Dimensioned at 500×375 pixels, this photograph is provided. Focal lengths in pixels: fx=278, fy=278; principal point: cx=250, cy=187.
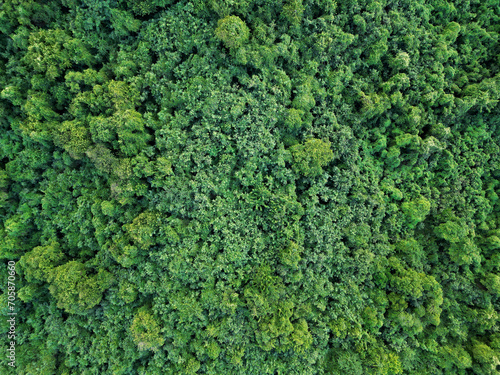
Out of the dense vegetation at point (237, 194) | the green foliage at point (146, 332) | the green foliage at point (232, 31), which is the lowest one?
the green foliage at point (146, 332)

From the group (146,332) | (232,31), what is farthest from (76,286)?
(232,31)

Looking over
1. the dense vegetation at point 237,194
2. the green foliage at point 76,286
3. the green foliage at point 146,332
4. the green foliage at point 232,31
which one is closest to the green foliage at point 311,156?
the dense vegetation at point 237,194

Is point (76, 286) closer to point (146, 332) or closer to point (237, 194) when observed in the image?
point (146, 332)

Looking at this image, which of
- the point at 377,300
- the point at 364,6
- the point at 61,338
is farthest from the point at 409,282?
the point at 61,338

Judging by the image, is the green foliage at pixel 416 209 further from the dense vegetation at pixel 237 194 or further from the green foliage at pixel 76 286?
the green foliage at pixel 76 286

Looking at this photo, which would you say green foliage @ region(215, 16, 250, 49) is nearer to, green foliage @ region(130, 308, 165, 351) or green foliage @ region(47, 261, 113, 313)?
green foliage @ region(47, 261, 113, 313)

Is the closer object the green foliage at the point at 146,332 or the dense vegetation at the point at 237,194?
the green foliage at the point at 146,332

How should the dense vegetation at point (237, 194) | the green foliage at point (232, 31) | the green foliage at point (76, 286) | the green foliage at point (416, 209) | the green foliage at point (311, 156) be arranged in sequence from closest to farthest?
1. the green foliage at point (232, 31)
2. the green foliage at point (76, 286)
3. the dense vegetation at point (237, 194)
4. the green foliage at point (311, 156)
5. the green foliage at point (416, 209)

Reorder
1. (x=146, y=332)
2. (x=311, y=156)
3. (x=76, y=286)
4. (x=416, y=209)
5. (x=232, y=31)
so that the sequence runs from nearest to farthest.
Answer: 1. (x=232, y=31)
2. (x=146, y=332)
3. (x=76, y=286)
4. (x=311, y=156)
5. (x=416, y=209)

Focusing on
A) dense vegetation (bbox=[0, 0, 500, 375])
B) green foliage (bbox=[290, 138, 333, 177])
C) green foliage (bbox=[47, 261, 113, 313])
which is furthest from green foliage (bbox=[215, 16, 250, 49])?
green foliage (bbox=[47, 261, 113, 313])

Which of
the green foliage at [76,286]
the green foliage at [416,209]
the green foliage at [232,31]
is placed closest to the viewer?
the green foliage at [232,31]
